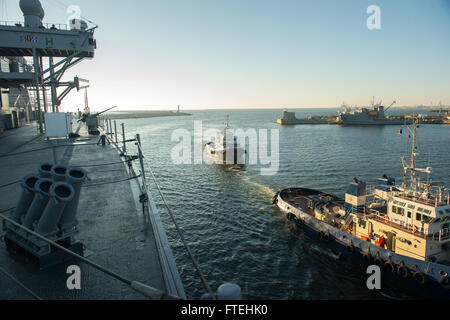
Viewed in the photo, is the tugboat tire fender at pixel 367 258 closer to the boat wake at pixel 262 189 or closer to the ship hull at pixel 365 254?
the ship hull at pixel 365 254

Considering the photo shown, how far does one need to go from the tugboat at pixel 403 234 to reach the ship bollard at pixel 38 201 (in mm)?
17761

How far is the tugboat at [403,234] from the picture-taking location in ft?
52.3

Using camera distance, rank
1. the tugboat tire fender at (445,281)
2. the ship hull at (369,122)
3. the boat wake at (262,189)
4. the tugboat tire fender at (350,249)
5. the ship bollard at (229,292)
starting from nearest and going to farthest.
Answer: the ship bollard at (229,292) → the tugboat tire fender at (445,281) → the tugboat tire fender at (350,249) → the boat wake at (262,189) → the ship hull at (369,122)

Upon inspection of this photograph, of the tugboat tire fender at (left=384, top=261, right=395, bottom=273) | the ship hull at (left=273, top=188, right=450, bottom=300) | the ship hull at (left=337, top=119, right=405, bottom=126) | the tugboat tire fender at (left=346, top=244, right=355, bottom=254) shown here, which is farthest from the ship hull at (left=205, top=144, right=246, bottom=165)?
the ship hull at (left=337, top=119, right=405, bottom=126)

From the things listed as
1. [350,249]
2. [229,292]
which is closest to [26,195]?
[229,292]

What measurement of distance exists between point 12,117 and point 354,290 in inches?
2220

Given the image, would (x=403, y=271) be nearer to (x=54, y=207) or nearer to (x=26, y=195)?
(x=54, y=207)

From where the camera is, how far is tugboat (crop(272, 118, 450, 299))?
1595cm

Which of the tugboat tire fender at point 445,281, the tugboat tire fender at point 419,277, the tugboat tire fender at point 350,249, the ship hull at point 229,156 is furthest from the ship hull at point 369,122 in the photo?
the tugboat tire fender at point 445,281

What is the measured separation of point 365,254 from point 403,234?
253 cm

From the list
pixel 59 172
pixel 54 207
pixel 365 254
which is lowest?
pixel 365 254

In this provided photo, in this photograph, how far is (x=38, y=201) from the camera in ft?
21.6
